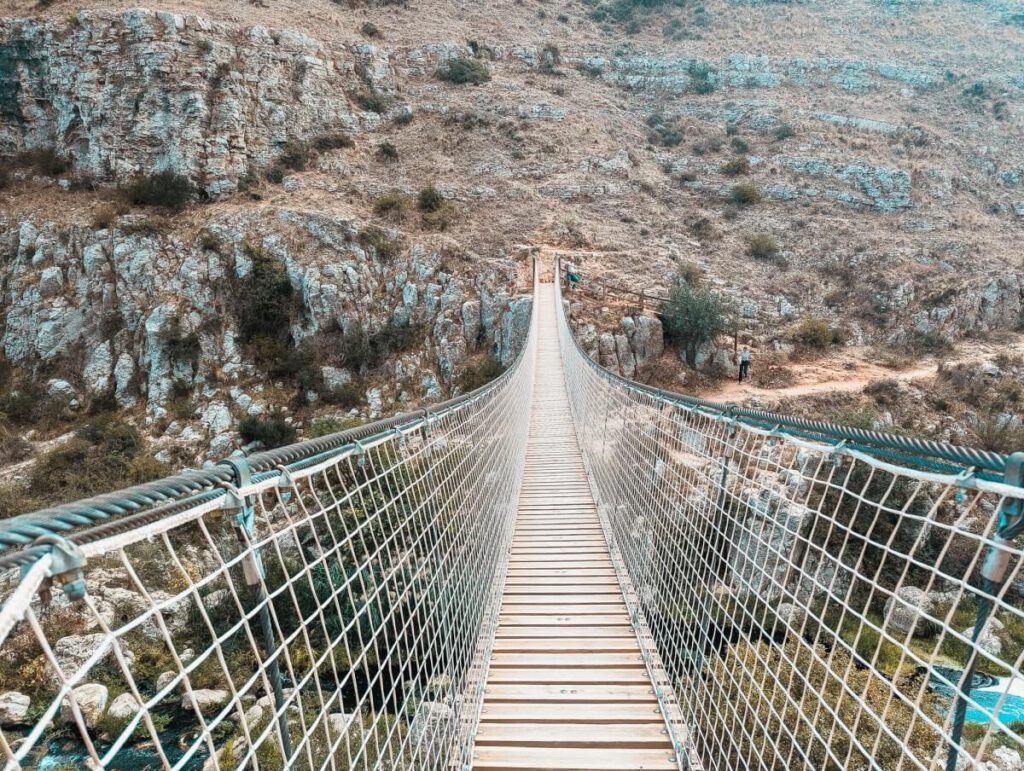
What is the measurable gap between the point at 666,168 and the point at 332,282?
15.5m

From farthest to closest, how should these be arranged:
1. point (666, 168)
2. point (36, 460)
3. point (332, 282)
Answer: point (666, 168)
point (332, 282)
point (36, 460)

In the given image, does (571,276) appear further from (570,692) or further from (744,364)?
(570,692)

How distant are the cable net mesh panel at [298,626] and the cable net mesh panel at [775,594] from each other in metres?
1.05

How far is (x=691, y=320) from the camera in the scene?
42.9 ft

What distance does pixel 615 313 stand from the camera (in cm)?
1371

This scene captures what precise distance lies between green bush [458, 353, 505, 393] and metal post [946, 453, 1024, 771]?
39.3ft

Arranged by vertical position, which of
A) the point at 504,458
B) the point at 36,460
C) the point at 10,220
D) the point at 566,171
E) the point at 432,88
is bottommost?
the point at 36,460

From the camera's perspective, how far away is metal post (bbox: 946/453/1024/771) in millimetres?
1011

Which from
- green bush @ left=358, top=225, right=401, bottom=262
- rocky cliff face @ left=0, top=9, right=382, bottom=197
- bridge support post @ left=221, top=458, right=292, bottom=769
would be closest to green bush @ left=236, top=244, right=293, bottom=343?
green bush @ left=358, top=225, right=401, bottom=262

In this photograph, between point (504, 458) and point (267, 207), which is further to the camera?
point (267, 207)

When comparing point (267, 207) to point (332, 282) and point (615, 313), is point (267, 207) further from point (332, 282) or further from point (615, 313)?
point (615, 313)

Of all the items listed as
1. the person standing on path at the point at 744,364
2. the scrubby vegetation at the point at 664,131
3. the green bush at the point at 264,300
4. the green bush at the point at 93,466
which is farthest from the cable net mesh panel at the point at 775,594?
the scrubby vegetation at the point at 664,131

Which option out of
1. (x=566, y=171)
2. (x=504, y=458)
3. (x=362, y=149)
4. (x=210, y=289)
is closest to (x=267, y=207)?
(x=210, y=289)

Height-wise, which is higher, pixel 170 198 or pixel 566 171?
pixel 566 171
